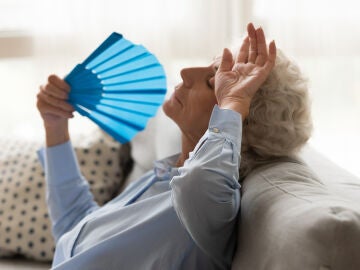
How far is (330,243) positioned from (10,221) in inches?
61.2

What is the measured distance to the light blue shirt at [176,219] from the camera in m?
1.12

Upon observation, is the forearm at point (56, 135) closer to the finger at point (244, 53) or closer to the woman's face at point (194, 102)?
the woman's face at point (194, 102)

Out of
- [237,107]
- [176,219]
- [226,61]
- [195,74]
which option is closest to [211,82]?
[195,74]

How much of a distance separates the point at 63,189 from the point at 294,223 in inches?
38.5

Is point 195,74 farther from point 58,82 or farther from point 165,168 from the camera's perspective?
point 58,82

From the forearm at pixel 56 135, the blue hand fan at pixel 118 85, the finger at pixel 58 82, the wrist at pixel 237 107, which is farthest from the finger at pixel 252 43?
the forearm at pixel 56 135

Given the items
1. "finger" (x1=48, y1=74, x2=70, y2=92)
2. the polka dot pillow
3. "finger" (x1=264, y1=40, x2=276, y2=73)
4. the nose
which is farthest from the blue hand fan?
the polka dot pillow

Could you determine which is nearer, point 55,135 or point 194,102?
point 194,102

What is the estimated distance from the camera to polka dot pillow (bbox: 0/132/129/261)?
6.97 ft

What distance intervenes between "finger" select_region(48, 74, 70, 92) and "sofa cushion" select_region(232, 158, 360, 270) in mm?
637

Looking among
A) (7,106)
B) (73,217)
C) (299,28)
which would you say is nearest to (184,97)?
(73,217)

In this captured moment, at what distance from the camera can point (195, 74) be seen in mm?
1480

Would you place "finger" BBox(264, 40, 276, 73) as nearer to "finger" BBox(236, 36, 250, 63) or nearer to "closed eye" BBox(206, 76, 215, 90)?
"finger" BBox(236, 36, 250, 63)

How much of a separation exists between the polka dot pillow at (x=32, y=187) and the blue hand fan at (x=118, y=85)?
1.85 ft
